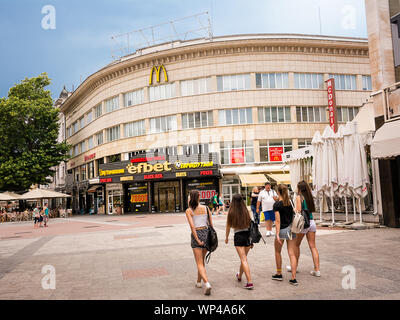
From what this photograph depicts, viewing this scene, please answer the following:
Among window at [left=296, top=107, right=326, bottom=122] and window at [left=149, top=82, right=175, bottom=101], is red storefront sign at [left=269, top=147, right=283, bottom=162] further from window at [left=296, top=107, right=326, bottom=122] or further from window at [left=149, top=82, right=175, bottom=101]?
window at [left=149, top=82, right=175, bottom=101]

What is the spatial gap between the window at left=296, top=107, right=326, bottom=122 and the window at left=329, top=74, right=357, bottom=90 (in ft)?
9.39

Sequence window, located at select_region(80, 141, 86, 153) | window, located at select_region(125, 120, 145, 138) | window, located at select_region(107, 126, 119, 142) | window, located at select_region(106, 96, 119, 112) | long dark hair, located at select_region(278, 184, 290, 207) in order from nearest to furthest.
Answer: long dark hair, located at select_region(278, 184, 290, 207)
window, located at select_region(125, 120, 145, 138)
window, located at select_region(107, 126, 119, 142)
window, located at select_region(106, 96, 119, 112)
window, located at select_region(80, 141, 86, 153)

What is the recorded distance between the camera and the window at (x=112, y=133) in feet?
130

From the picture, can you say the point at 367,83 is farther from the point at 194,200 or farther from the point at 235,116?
the point at 194,200

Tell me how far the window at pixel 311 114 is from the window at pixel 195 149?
30.8 feet

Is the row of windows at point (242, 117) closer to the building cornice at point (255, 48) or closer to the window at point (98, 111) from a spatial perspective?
the building cornice at point (255, 48)

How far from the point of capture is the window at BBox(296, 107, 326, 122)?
34.6m

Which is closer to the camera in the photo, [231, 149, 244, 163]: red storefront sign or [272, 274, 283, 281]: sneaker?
[272, 274, 283, 281]: sneaker

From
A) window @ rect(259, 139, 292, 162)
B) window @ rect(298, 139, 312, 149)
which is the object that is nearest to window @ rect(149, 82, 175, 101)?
window @ rect(259, 139, 292, 162)

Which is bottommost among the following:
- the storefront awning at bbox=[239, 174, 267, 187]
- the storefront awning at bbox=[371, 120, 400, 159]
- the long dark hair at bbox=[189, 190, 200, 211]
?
the long dark hair at bbox=[189, 190, 200, 211]

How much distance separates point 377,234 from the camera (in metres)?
10.9

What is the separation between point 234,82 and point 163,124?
8.07 m

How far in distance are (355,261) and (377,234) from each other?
430 cm

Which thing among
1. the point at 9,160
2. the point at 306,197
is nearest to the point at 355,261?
the point at 306,197
